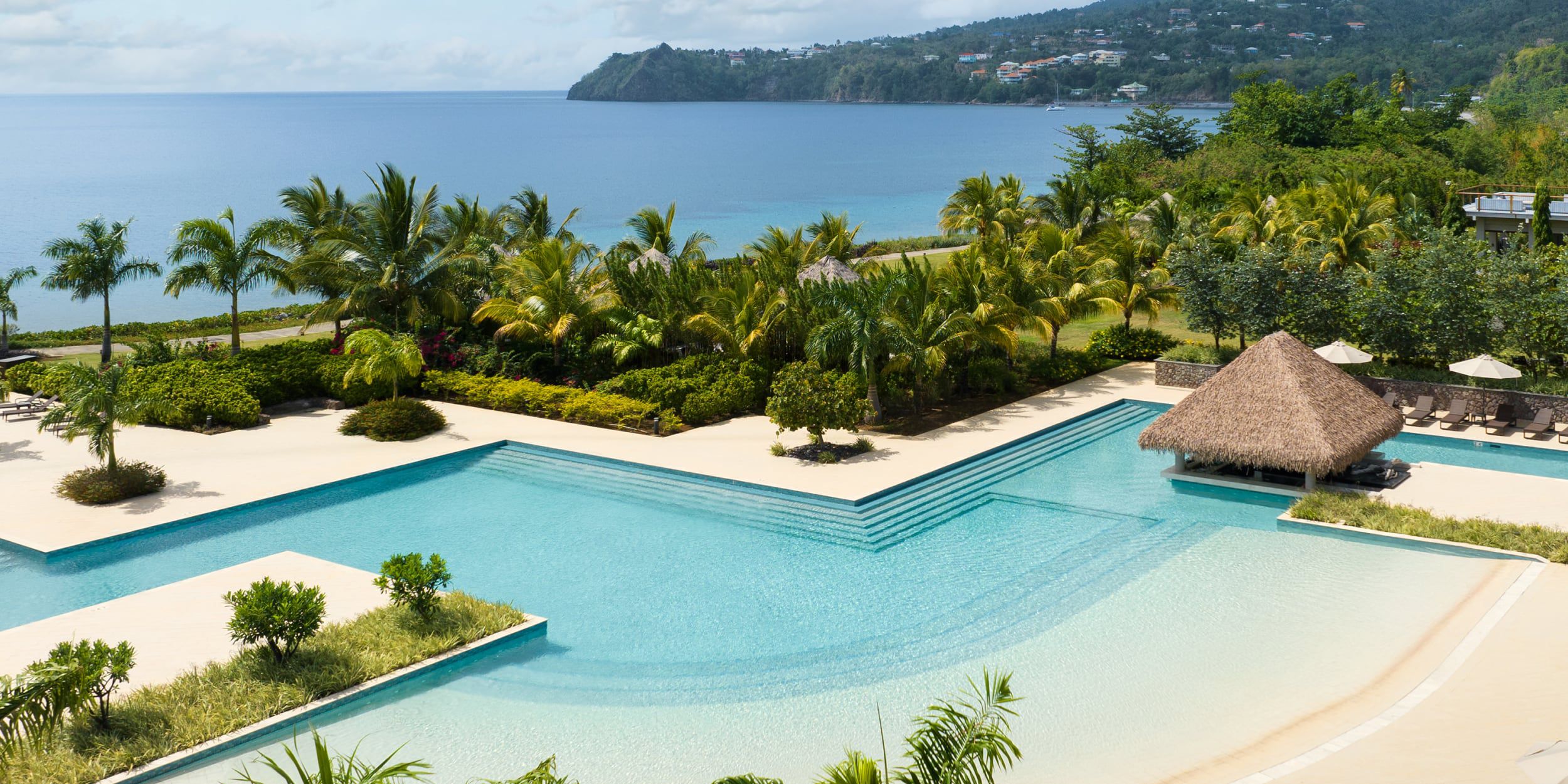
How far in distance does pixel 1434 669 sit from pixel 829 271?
52.6ft

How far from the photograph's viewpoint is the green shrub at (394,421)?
20672 millimetres

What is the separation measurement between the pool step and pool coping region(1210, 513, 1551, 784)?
430 cm

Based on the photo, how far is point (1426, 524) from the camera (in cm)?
1527

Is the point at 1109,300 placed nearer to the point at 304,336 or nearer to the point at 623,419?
the point at 623,419

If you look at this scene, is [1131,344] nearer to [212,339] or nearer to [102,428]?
[102,428]

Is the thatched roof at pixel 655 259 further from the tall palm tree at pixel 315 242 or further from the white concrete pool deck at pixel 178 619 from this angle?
the white concrete pool deck at pixel 178 619

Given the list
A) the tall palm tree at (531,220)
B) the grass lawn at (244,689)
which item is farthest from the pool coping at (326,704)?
the tall palm tree at (531,220)

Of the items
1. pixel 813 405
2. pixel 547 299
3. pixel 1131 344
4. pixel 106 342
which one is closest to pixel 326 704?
pixel 813 405

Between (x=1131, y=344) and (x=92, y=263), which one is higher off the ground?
(x=92, y=263)

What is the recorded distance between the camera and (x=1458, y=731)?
10234 millimetres

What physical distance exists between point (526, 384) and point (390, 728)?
12.6m

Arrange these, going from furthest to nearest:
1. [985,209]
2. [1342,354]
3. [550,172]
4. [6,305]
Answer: [550,172] → [985,209] → [6,305] → [1342,354]

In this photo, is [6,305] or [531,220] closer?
[6,305]

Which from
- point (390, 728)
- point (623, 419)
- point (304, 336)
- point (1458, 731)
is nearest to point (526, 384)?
point (623, 419)
